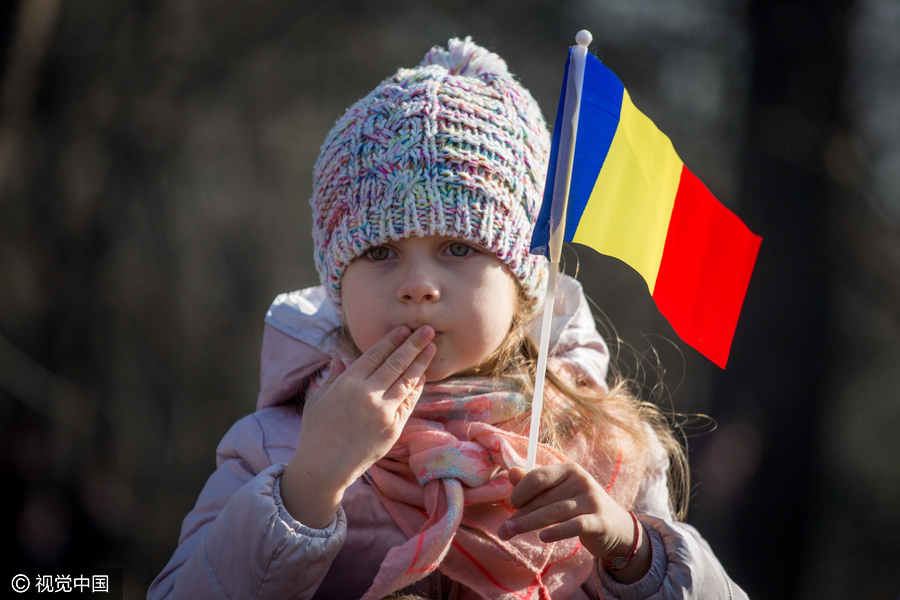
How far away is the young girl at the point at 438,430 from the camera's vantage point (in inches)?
46.8

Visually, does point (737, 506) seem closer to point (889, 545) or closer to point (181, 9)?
point (889, 545)

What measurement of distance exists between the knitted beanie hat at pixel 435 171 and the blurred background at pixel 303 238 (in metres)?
1.37

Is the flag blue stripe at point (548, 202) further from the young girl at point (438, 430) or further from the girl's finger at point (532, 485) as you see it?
the girl's finger at point (532, 485)

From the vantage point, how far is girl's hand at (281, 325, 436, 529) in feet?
3.90

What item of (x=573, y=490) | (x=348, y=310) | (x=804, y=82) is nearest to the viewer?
(x=573, y=490)

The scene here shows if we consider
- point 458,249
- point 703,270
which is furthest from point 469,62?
point 703,270

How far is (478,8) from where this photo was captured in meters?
3.10

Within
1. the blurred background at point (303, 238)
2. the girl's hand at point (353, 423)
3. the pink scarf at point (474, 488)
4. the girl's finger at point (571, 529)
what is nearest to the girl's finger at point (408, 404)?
the girl's hand at point (353, 423)

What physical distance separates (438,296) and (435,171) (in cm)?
27

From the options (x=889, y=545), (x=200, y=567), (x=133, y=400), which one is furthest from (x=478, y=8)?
(x=889, y=545)

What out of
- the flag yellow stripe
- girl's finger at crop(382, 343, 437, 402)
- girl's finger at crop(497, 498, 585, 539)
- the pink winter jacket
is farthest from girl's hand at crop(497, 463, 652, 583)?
the flag yellow stripe

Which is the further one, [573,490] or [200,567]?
[200,567]

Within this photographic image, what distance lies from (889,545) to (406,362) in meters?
Answer: 2.86

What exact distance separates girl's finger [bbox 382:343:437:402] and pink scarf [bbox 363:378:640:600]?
194 millimetres
